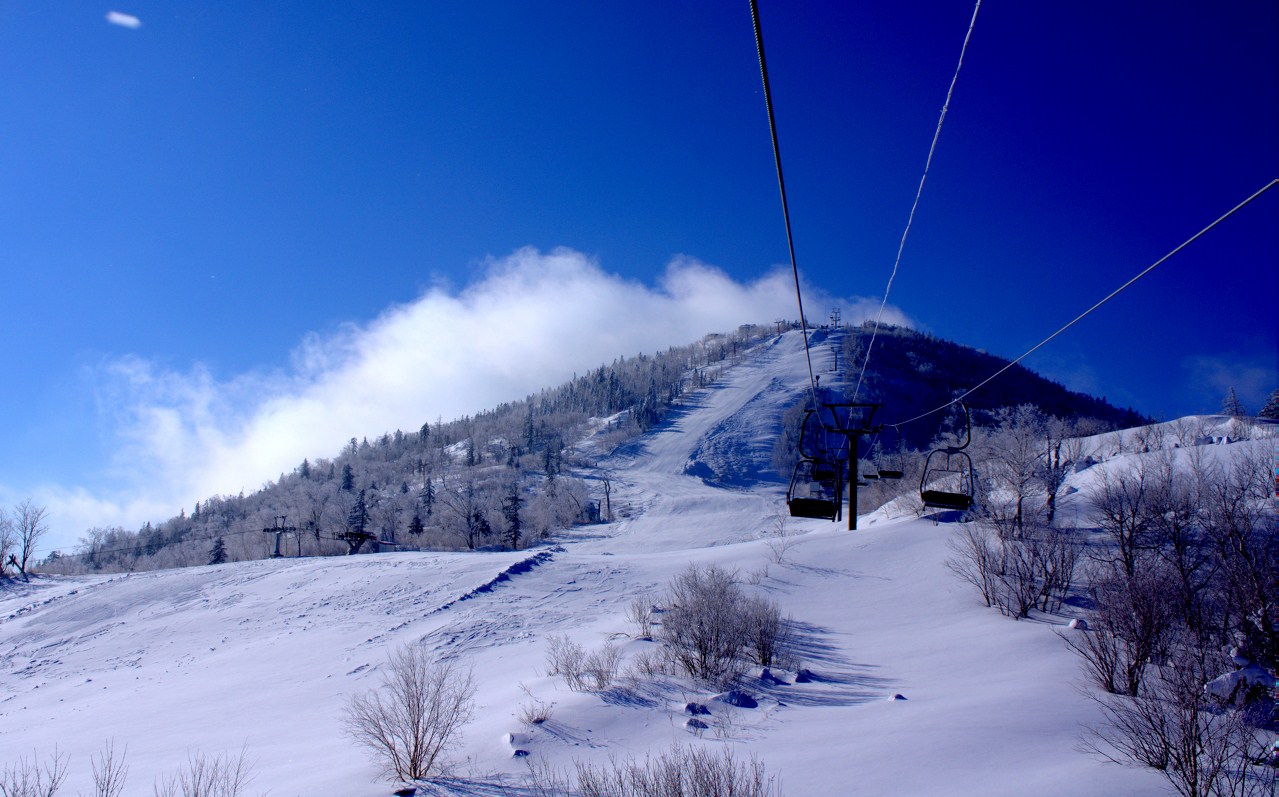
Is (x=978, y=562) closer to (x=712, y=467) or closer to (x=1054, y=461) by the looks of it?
(x=1054, y=461)

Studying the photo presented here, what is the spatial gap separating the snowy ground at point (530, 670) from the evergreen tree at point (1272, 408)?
36.3m

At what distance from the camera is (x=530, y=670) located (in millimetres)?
24422

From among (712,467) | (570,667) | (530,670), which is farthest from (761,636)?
(712,467)

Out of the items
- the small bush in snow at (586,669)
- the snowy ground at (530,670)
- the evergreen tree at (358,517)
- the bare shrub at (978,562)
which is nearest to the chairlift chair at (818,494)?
the snowy ground at (530,670)

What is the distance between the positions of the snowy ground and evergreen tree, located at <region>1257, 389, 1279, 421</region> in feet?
119

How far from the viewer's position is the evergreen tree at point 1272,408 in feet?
223

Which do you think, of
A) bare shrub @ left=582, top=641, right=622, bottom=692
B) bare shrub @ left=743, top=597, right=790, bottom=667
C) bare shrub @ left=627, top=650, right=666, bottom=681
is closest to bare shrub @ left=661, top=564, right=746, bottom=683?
bare shrub @ left=743, top=597, right=790, bottom=667

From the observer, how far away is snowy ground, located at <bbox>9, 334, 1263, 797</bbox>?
12.6 m

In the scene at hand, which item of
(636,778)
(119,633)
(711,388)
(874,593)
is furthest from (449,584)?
(711,388)

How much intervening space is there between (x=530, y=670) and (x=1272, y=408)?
84438 mm

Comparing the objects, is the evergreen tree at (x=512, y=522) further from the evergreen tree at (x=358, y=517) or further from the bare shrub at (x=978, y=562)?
the bare shrub at (x=978, y=562)

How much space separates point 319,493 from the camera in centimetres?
11500

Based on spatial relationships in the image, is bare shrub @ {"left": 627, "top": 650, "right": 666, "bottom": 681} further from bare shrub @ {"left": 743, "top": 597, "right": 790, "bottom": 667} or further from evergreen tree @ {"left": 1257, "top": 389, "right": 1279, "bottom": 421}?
evergreen tree @ {"left": 1257, "top": 389, "right": 1279, "bottom": 421}

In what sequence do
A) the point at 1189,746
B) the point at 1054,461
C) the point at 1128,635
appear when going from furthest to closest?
1. the point at 1054,461
2. the point at 1128,635
3. the point at 1189,746
